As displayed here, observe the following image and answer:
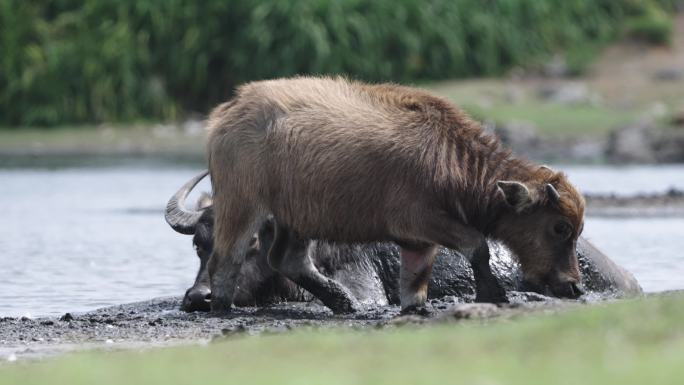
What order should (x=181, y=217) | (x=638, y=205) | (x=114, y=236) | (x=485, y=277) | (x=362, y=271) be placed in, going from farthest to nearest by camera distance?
(x=638, y=205)
(x=114, y=236)
(x=181, y=217)
(x=362, y=271)
(x=485, y=277)

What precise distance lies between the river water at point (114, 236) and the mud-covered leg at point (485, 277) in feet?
8.41

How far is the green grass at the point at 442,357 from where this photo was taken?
17.9ft

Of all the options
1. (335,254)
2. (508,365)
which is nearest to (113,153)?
(335,254)

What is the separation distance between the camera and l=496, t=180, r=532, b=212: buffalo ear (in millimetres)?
9102

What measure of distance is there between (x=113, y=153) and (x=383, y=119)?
716 inches

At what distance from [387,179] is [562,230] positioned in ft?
3.48

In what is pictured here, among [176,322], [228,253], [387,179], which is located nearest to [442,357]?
[387,179]

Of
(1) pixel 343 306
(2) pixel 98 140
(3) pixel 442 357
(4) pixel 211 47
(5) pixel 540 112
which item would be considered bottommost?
(2) pixel 98 140

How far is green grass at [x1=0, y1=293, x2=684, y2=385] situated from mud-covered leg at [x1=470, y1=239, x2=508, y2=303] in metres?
1.82

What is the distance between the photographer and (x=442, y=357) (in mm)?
6059

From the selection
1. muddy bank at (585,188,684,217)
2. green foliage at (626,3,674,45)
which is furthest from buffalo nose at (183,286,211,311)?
green foliage at (626,3,674,45)

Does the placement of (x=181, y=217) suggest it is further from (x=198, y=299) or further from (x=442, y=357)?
(x=442, y=357)

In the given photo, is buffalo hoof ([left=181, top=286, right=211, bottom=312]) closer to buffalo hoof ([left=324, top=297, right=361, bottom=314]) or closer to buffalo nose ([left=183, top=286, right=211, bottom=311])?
buffalo nose ([left=183, top=286, right=211, bottom=311])

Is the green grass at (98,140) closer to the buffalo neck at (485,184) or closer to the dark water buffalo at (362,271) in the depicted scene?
the dark water buffalo at (362,271)
